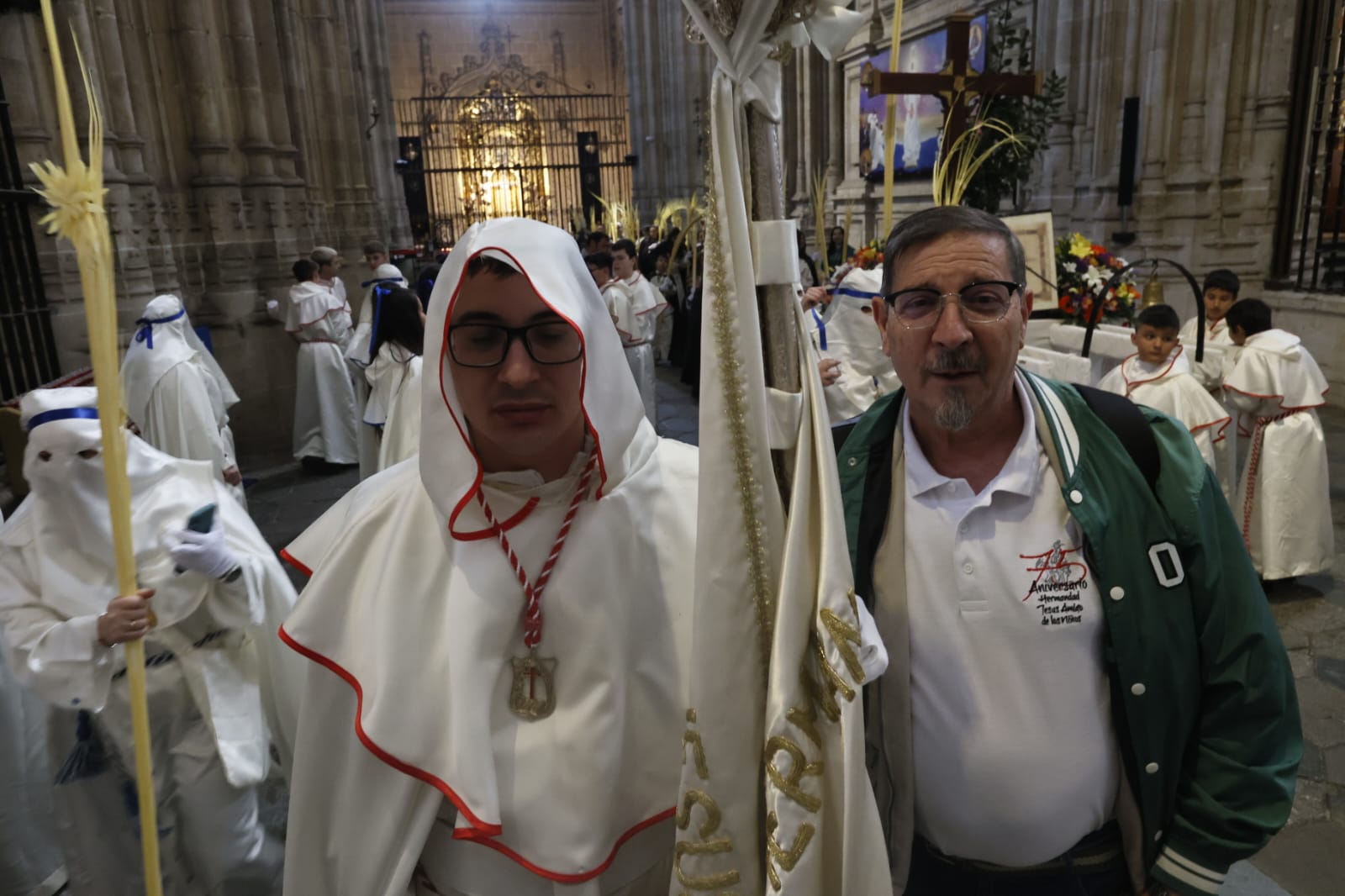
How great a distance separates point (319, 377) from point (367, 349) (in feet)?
6.06

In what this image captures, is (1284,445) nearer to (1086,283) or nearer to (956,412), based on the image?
(1086,283)

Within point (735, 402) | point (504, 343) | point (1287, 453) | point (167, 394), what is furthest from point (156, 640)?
point (1287, 453)

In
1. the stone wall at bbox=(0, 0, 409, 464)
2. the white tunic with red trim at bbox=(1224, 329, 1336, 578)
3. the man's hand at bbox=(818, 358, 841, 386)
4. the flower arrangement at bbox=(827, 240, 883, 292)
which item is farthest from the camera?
the stone wall at bbox=(0, 0, 409, 464)

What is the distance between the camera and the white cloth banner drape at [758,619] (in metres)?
1.17

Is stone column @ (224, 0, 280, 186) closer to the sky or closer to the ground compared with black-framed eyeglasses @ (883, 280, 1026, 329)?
closer to the sky

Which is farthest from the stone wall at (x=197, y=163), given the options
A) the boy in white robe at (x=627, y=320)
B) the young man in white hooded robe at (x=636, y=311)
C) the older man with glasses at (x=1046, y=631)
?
the older man with glasses at (x=1046, y=631)

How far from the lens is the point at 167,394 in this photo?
16.2 feet

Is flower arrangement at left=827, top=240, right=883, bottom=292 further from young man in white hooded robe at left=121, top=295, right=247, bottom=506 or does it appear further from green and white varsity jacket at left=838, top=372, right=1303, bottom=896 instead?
young man in white hooded robe at left=121, top=295, right=247, bottom=506

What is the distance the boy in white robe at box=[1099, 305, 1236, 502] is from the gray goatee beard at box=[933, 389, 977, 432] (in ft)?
9.09

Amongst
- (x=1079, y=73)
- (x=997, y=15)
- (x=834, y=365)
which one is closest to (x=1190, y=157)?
(x=1079, y=73)

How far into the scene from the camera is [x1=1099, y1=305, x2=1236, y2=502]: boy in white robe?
394 cm

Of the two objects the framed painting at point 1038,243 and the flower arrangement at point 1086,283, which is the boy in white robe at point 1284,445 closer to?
the flower arrangement at point 1086,283

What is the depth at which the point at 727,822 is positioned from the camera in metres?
1.23

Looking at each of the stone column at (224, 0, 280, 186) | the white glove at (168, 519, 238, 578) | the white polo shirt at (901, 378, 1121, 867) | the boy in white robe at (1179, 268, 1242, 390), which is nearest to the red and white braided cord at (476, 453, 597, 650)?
the white polo shirt at (901, 378, 1121, 867)
